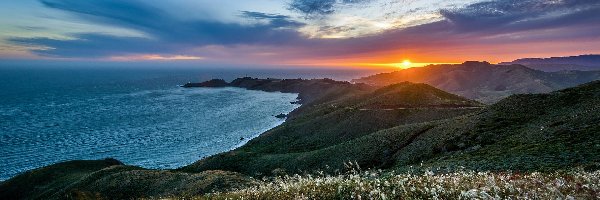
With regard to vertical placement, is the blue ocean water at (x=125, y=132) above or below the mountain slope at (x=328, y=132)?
below

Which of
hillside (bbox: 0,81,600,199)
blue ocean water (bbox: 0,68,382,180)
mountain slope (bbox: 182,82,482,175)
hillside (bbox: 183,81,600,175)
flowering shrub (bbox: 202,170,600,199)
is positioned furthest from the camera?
blue ocean water (bbox: 0,68,382,180)

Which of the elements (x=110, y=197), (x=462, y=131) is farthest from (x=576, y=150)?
(x=110, y=197)

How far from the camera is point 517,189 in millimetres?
8727

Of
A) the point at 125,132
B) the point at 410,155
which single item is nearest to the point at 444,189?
the point at 410,155

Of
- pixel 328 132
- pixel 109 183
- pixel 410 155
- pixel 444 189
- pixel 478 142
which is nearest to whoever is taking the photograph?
pixel 444 189

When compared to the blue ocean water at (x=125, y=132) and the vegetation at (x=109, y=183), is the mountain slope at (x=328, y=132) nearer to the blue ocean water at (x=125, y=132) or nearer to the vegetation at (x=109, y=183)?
the vegetation at (x=109, y=183)

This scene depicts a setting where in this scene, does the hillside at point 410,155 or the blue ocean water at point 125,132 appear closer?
the hillside at point 410,155

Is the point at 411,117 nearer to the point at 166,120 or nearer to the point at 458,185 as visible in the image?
the point at 458,185

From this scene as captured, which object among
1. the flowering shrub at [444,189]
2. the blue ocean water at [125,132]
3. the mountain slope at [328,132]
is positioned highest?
the flowering shrub at [444,189]

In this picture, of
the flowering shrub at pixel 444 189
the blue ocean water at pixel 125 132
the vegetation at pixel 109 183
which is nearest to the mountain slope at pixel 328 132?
the vegetation at pixel 109 183

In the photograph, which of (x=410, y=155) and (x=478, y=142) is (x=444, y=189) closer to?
(x=478, y=142)

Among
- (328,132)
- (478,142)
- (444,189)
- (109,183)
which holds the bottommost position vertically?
(109,183)

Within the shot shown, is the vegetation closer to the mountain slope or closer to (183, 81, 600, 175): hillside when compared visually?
(183, 81, 600, 175): hillside

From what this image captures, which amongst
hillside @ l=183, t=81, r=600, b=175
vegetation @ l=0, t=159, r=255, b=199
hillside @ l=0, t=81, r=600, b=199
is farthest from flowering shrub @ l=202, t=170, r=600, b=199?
vegetation @ l=0, t=159, r=255, b=199
